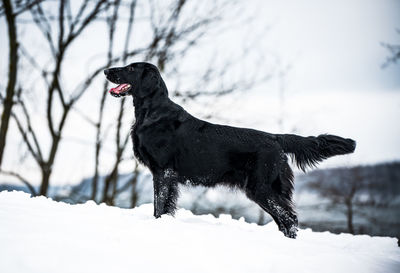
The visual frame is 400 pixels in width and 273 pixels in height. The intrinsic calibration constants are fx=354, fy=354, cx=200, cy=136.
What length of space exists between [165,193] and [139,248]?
1.67 m

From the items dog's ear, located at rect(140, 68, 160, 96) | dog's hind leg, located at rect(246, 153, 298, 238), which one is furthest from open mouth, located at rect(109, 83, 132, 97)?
dog's hind leg, located at rect(246, 153, 298, 238)

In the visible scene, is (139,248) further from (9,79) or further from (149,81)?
(9,79)

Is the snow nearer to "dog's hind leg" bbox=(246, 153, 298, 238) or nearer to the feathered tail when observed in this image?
"dog's hind leg" bbox=(246, 153, 298, 238)

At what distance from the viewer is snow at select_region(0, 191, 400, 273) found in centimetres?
224

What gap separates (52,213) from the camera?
10.2 feet

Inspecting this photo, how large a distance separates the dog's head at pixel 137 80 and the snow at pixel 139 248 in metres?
1.87

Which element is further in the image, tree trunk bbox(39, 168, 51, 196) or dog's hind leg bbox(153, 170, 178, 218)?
tree trunk bbox(39, 168, 51, 196)

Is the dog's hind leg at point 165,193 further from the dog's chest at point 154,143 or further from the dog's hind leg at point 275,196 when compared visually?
the dog's hind leg at point 275,196

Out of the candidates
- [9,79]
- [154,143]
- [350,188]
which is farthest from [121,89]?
[350,188]

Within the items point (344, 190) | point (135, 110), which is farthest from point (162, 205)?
point (344, 190)

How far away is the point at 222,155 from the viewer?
4.31 meters

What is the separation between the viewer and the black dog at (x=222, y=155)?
13.9 feet

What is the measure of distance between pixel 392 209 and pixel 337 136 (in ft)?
95.3

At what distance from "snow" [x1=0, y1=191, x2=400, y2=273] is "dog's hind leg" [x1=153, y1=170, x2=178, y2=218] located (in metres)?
0.79
